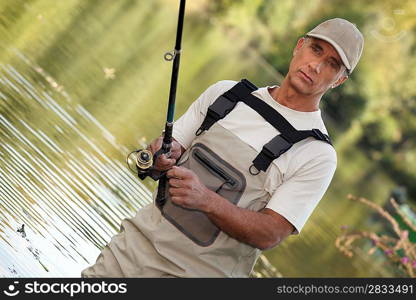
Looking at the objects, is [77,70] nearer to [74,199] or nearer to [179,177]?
[74,199]

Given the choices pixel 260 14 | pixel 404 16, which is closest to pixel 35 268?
pixel 260 14

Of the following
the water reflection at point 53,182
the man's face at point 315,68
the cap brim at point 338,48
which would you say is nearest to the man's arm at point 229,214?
the man's face at point 315,68

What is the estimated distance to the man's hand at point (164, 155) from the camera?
202 cm

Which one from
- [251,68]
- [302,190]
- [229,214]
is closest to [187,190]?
[229,214]

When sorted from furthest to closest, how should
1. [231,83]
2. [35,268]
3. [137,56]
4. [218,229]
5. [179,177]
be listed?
[137,56]
[35,268]
[231,83]
[218,229]
[179,177]

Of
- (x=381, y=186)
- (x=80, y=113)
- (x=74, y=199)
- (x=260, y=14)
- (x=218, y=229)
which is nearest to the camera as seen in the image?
(x=218, y=229)

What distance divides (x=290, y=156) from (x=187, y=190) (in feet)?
1.06

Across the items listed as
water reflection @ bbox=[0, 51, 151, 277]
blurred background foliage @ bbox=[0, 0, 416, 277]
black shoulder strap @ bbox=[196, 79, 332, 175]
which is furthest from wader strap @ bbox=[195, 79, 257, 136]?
blurred background foliage @ bbox=[0, 0, 416, 277]

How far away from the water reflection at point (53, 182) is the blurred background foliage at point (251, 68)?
0.13 metres

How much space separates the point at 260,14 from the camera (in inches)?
380

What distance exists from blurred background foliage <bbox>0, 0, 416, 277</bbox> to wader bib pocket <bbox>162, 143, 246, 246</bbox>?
7.18ft

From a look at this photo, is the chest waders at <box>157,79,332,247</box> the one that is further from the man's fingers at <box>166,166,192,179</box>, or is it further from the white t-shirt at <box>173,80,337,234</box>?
the man's fingers at <box>166,166,192,179</box>

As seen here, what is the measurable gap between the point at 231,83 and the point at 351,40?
0.36 meters

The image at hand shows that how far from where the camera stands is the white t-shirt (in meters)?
1.98
